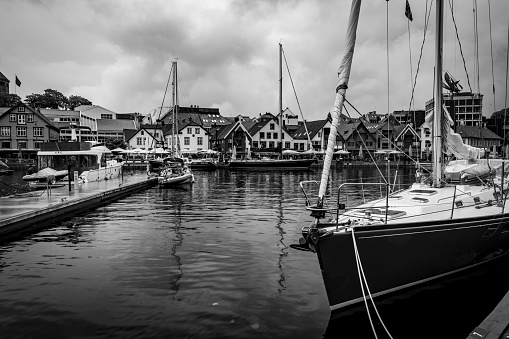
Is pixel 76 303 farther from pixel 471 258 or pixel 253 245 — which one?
pixel 471 258

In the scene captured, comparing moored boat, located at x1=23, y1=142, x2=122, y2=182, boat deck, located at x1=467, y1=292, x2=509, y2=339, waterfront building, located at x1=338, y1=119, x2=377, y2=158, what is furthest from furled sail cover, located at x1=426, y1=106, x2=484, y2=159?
waterfront building, located at x1=338, y1=119, x2=377, y2=158

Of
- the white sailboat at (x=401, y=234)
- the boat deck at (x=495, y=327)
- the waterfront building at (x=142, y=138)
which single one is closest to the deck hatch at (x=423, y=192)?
the white sailboat at (x=401, y=234)

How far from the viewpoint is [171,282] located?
36.8ft

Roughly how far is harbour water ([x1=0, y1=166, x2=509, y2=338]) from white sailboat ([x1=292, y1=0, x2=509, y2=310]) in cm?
56

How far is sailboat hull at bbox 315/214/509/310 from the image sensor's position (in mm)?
8469

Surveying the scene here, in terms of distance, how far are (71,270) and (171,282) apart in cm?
341

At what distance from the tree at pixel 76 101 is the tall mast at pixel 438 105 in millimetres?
148356

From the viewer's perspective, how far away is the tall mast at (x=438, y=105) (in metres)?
12.6

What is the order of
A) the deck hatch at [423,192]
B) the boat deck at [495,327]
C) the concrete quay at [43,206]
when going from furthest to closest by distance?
1. the concrete quay at [43,206]
2. the deck hatch at [423,192]
3. the boat deck at [495,327]

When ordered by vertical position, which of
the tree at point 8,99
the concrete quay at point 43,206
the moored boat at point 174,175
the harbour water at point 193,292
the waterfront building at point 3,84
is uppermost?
the waterfront building at point 3,84

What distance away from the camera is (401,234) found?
8.96 m

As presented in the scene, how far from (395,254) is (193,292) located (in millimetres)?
5063

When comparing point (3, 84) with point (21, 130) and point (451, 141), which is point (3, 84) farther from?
point (451, 141)

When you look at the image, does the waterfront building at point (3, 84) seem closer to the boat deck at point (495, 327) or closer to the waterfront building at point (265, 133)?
the waterfront building at point (265, 133)
